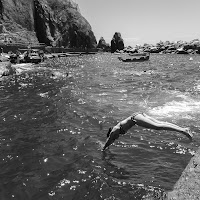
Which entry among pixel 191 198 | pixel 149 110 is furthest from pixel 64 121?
pixel 191 198

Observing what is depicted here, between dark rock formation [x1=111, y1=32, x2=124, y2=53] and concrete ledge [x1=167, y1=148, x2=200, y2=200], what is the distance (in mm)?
177829

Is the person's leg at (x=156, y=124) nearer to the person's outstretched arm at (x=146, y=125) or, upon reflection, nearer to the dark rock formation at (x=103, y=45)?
the person's outstretched arm at (x=146, y=125)

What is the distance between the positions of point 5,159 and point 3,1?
134 metres

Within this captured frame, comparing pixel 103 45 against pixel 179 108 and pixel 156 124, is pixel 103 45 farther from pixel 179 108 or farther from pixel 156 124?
pixel 156 124

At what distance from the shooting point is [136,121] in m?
9.70

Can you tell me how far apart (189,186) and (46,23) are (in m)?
153

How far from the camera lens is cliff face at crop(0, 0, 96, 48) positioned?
127656mm

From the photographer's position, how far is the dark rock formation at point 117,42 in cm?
18012

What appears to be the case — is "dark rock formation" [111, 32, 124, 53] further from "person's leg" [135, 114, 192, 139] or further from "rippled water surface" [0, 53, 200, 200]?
"person's leg" [135, 114, 192, 139]

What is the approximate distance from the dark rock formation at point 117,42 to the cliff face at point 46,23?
15.0m

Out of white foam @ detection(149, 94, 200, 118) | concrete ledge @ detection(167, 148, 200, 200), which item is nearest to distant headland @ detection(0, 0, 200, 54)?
white foam @ detection(149, 94, 200, 118)

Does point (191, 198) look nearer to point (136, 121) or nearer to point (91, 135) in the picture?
point (136, 121)

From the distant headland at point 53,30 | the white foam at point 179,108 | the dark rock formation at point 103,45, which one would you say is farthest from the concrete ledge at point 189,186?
the dark rock formation at point 103,45

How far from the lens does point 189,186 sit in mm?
5574
